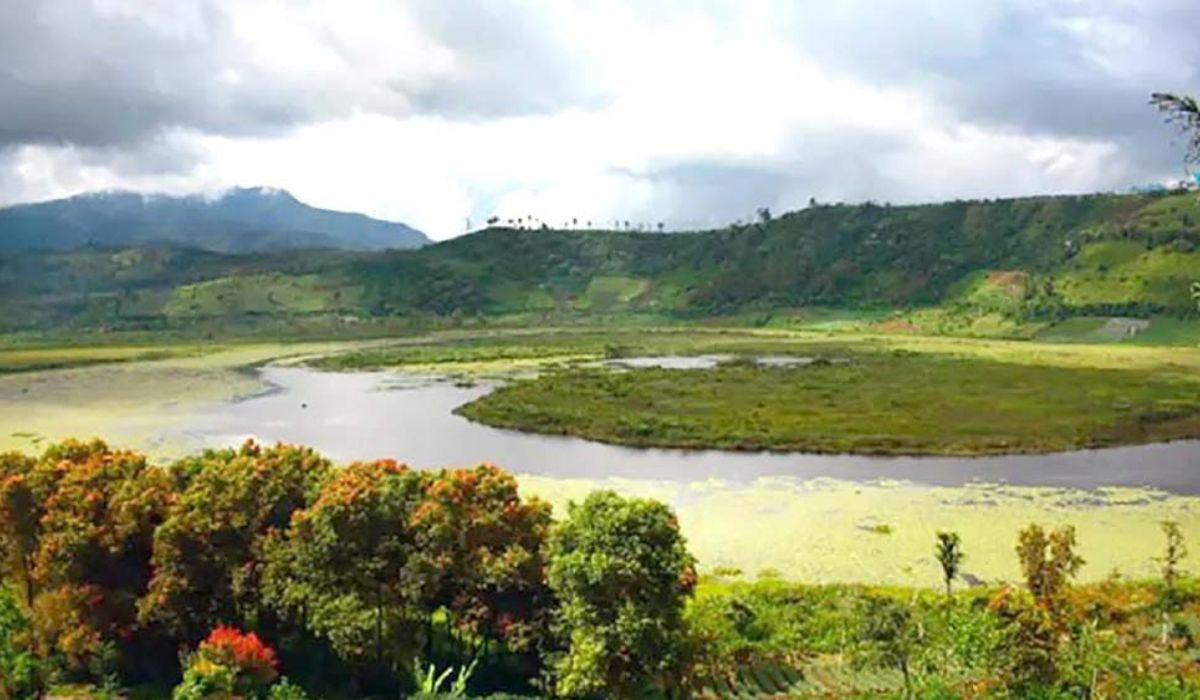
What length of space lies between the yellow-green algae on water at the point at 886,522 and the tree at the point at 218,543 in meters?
20.1

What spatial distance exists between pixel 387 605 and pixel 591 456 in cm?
4535

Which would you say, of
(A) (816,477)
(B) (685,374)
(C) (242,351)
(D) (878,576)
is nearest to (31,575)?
(D) (878,576)

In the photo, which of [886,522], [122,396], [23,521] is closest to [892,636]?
[886,522]

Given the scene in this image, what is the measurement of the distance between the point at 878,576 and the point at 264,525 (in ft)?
84.2

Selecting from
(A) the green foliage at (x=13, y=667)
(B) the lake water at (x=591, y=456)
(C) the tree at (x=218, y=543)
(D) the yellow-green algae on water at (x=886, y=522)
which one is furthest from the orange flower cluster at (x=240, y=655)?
(B) the lake water at (x=591, y=456)

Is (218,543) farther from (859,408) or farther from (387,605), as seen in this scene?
(859,408)

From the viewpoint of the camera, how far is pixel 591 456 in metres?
79.2

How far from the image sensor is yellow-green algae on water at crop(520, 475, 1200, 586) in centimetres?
4772

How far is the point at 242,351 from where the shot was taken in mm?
175000

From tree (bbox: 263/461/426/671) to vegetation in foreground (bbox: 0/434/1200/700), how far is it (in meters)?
0.06

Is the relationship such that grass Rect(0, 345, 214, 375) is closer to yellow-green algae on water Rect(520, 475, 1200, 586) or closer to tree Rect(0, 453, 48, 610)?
yellow-green algae on water Rect(520, 475, 1200, 586)

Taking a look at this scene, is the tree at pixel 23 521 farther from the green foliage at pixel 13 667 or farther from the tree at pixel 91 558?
the green foliage at pixel 13 667

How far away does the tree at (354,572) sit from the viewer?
33.1 m

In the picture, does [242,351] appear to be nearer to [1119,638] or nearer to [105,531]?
[105,531]
